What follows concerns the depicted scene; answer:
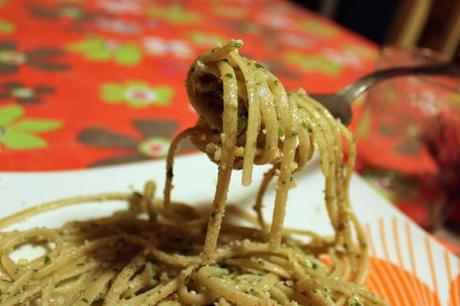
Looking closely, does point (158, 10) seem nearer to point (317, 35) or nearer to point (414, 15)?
point (317, 35)

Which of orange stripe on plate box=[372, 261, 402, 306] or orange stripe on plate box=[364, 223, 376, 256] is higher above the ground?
orange stripe on plate box=[364, 223, 376, 256]

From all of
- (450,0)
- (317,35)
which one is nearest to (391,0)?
(317,35)

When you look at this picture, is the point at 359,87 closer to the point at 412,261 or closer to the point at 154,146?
the point at 412,261

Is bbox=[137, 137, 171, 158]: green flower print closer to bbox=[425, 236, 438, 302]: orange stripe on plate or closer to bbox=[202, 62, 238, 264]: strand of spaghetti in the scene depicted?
bbox=[202, 62, 238, 264]: strand of spaghetti

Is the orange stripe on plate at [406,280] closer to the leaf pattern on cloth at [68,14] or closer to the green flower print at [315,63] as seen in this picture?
the green flower print at [315,63]

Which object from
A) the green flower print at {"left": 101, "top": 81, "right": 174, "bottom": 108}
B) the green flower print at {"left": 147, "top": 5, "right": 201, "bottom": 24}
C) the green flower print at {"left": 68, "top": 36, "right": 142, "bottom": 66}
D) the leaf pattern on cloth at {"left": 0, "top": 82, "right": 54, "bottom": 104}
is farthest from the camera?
the green flower print at {"left": 147, "top": 5, "right": 201, "bottom": 24}

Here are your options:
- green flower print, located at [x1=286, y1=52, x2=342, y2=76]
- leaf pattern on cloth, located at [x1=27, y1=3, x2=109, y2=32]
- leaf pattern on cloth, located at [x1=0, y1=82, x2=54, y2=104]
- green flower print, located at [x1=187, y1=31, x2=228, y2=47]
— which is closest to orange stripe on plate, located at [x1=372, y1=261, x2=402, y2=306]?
leaf pattern on cloth, located at [x1=0, y1=82, x2=54, y2=104]

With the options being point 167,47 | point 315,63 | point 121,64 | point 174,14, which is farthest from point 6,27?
point 315,63
